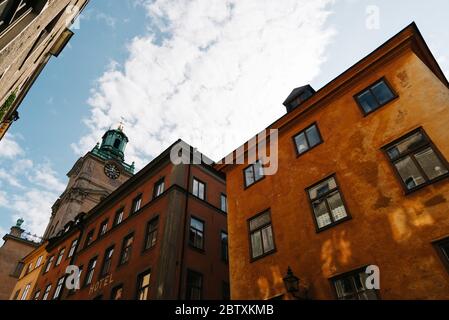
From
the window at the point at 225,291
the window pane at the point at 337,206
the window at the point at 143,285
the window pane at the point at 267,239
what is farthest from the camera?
the window at the point at 225,291

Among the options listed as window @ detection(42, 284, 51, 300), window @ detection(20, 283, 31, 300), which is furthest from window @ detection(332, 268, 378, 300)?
window @ detection(20, 283, 31, 300)

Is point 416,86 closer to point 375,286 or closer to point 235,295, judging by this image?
point 375,286

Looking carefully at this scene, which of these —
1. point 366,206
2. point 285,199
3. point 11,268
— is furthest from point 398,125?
point 11,268

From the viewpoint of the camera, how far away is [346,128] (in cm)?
1136

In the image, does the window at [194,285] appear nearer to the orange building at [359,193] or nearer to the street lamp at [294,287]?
the orange building at [359,193]

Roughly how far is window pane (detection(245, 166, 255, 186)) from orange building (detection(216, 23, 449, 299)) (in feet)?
1.10

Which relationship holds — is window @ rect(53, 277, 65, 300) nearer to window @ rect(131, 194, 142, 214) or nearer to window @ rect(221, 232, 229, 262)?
window @ rect(131, 194, 142, 214)

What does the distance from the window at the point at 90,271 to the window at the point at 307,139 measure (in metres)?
17.4

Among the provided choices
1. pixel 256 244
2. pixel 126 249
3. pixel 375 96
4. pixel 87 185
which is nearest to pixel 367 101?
pixel 375 96

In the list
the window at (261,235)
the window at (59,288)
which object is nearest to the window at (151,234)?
the window at (261,235)

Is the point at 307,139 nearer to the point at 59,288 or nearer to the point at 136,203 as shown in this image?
the point at 136,203

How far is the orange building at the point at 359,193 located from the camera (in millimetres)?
8031

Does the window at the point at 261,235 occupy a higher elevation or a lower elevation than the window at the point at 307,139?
lower

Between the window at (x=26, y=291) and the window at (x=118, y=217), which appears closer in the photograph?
the window at (x=118, y=217)
